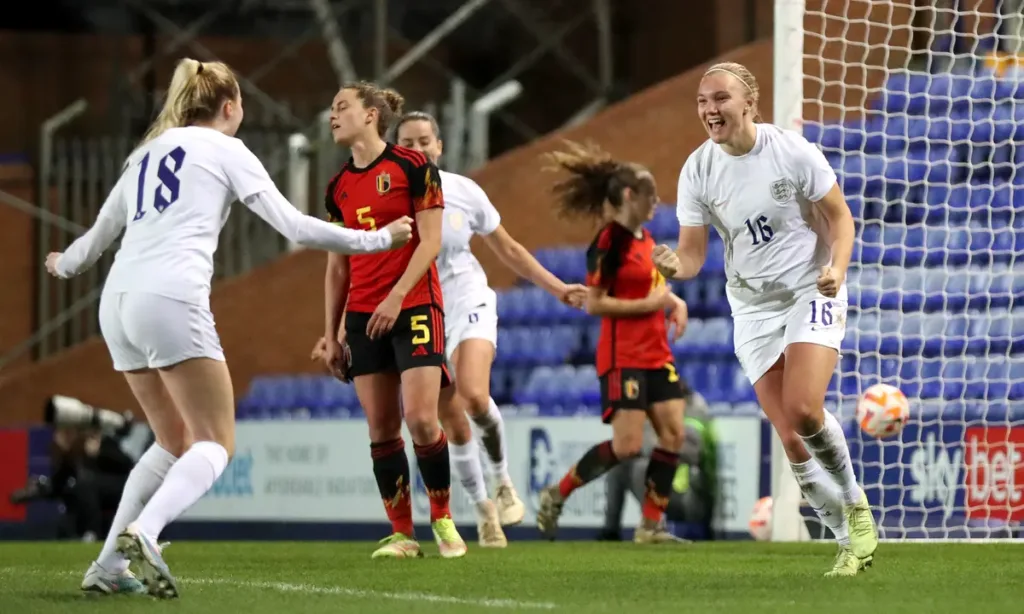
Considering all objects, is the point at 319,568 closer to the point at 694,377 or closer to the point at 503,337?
the point at 694,377

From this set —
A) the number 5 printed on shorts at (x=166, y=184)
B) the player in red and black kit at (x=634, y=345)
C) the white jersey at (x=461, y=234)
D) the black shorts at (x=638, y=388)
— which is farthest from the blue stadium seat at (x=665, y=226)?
the number 5 printed on shorts at (x=166, y=184)

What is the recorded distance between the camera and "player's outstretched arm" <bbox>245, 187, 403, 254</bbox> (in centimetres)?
523

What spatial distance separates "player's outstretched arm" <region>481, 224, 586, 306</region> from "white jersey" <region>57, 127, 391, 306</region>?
2.79 meters

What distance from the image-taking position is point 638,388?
876 cm

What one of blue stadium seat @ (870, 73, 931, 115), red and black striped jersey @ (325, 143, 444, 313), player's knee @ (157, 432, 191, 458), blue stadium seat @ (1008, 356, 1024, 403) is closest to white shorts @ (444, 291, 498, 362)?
red and black striped jersey @ (325, 143, 444, 313)

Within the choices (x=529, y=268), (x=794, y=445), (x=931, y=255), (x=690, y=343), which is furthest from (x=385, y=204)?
(x=690, y=343)

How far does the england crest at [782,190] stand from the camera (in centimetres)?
611

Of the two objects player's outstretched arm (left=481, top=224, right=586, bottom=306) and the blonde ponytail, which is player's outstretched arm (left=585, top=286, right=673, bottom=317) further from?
the blonde ponytail

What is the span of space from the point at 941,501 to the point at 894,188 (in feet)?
11.1

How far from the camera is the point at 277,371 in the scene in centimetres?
1672

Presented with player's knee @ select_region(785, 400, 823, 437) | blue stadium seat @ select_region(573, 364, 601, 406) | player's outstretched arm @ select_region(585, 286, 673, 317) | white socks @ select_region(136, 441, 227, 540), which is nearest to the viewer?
white socks @ select_region(136, 441, 227, 540)

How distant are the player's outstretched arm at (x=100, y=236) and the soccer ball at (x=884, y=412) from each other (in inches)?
168

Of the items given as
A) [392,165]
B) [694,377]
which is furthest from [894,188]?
[392,165]

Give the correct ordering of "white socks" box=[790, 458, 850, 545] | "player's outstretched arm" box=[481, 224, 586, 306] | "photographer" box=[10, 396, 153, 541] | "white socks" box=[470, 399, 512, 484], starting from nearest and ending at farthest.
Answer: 1. "white socks" box=[790, 458, 850, 545]
2. "player's outstretched arm" box=[481, 224, 586, 306]
3. "white socks" box=[470, 399, 512, 484]
4. "photographer" box=[10, 396, 153, 541]
